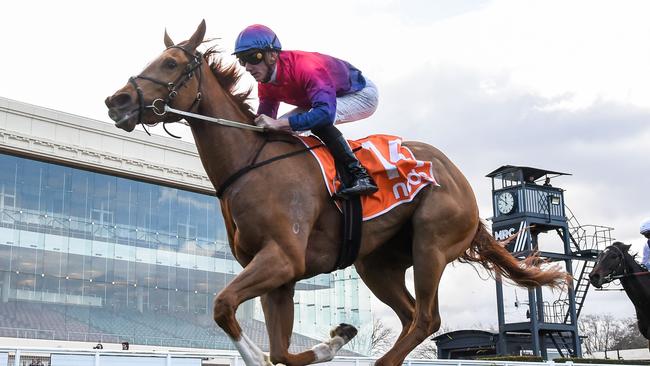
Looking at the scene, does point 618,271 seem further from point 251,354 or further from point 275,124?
point 251,354

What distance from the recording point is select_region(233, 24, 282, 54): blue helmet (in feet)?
16.6

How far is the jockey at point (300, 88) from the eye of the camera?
16.6ft

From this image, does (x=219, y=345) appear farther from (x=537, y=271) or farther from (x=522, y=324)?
(x=537, y=271)

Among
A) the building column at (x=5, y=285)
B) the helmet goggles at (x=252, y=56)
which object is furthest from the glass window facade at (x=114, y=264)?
the helmet goggles at (x=252, y=56)

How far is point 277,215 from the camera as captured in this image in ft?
15.7

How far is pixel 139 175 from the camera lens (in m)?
41.5

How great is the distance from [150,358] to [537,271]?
19.6 ft

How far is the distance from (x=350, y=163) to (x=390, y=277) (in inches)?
45.1

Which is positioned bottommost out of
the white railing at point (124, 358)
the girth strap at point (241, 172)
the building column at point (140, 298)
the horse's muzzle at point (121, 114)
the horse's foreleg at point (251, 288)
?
the white railing at point (124, 358)

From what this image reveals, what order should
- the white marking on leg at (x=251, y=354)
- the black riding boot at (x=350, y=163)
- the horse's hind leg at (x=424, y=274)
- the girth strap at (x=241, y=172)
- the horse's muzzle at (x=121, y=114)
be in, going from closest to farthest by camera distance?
the white marking on leg at (x=251, y=354), the horse's muzzle at (x=121, y=114), the girth strap at (x=241, y=172), the black riding boot at (x=350, y=163), the horse's hind leg at (x=424, y=274)

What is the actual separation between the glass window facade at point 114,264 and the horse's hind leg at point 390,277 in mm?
31908

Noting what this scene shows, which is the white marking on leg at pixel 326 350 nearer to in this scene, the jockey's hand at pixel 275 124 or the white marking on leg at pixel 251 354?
the white marking on leg at pixel 251 354

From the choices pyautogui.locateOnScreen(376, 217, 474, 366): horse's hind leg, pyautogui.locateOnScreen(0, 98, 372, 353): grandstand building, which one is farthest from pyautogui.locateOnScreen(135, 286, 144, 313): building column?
pyautogui.locateOnScreen(376, 217, 474, 366): horse's hind leg

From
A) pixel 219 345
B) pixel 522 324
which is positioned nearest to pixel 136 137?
pixel 219 345
